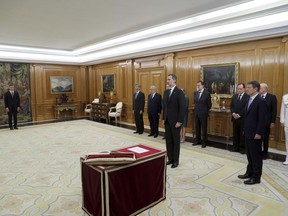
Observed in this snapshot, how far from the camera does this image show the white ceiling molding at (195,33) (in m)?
4.58

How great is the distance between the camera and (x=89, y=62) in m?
10.5

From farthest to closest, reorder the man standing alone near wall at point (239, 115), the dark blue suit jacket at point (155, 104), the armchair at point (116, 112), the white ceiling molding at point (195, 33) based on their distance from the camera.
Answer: the armchair at point (116, 112), the dark blue suit jacket at point (155, 104), the man standing alone near wall at point (239, 115), the white ceiling molding at point (195, 33)

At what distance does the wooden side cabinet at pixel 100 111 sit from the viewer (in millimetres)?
9555

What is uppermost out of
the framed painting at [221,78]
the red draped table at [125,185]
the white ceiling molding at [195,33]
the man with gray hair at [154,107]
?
the white ceiling molding at [195,33]

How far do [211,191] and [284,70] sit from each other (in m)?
3.61

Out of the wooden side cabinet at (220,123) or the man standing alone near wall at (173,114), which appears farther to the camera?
the wooden side cabinet at (220,123)

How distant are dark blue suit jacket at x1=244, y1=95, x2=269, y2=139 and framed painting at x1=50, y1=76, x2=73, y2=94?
9498 millimetres

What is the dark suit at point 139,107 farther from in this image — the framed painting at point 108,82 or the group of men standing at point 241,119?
the framed painting at point 108,82

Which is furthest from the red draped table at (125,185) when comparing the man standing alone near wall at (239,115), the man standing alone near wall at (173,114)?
the man standing alone near wall at (239,115)

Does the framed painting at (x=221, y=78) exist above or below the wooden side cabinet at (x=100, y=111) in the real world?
above

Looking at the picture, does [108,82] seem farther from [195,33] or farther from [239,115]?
[239,115]

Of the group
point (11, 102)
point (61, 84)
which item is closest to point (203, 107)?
point (11, 102)

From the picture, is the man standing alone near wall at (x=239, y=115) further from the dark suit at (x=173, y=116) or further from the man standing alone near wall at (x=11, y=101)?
the man standing alone near wall at (x=11, y=101)

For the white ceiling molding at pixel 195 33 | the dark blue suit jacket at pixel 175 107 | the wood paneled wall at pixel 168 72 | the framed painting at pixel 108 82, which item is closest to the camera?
the dark blue suit jacket at pixel 175 107
